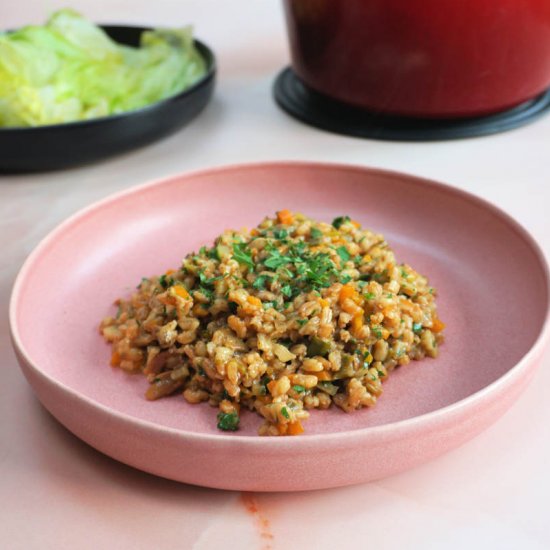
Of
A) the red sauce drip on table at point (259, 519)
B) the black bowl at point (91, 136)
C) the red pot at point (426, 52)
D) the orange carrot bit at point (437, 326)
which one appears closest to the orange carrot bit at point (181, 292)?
the red sauce drip on table at point (259, 519)

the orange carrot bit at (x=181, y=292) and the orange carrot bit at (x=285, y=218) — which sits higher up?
the orange carrot bit at (x=181, y=292)

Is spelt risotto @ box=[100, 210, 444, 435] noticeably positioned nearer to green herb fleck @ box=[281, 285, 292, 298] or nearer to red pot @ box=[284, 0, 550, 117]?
green herb fleck @ box=[281, 285, 292, 298]

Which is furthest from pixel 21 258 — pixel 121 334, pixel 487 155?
pixel 487 155

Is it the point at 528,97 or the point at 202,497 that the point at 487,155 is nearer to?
the point at 528,97

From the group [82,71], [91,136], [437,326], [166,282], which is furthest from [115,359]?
[82,71]

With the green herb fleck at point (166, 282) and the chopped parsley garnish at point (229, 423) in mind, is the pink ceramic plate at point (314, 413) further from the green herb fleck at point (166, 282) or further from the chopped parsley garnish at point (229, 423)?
the green herb fleck at point (166, 282)

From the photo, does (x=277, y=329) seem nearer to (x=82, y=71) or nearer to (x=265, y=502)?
(x=265, y=502)
